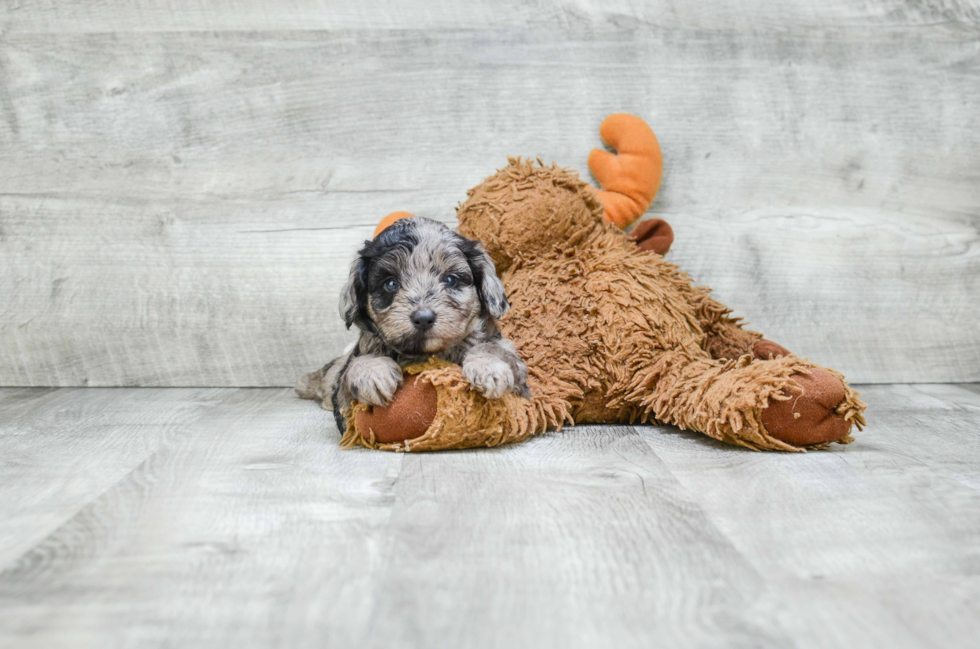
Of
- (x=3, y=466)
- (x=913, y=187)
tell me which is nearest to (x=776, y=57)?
(x=913, y=187)

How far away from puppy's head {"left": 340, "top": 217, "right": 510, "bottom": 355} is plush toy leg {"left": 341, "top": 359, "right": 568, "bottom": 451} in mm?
90

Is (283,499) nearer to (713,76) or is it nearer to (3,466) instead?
(3,466)

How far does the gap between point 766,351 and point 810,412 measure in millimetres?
573

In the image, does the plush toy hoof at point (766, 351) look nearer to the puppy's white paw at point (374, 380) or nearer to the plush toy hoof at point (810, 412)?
the plush toy hoof at point (810, 412)

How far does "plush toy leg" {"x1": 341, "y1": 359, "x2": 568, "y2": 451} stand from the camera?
5.61ft

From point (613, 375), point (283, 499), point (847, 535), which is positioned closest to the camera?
point (847, 535)

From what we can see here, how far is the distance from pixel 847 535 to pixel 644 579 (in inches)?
15.9

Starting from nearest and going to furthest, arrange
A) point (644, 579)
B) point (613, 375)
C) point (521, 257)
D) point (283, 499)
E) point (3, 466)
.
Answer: point (644, 579), point (283, 499), point (3, 466), point (613, 375), point (521, 257)

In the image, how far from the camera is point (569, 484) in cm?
150

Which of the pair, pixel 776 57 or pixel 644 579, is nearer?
pixel 644 579

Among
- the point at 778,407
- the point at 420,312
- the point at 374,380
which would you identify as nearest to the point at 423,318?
the point at 420,312

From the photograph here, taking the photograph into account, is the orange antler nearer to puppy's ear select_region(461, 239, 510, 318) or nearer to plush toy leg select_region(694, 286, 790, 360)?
plush toy leg select_region(694, 286, 790, 360)

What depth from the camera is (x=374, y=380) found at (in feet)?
5.50

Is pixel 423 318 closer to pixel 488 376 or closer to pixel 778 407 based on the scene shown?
pixel 488 376
